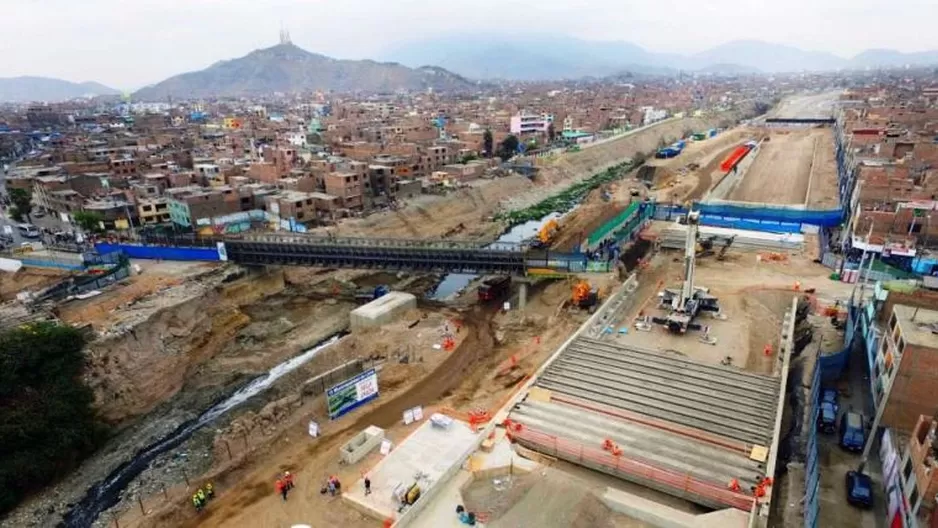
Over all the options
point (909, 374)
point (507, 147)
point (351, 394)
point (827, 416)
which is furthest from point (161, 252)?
point (507, 147)

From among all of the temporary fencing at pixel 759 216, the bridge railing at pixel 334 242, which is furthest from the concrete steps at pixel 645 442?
the temporary fencing at pixel 759 216

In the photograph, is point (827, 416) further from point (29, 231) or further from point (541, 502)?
point (29, 231)

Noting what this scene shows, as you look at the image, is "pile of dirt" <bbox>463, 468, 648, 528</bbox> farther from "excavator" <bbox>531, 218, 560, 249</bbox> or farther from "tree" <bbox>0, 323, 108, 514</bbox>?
"excavator" <bbox>531, 218, 560, 249</bbox>

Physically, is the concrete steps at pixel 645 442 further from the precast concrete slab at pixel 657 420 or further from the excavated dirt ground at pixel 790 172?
the excavated dirt ground at pixel 790 172

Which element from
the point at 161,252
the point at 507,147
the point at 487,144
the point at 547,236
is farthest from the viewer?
the point at 507,147

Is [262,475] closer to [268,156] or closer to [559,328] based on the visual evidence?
[559,328]

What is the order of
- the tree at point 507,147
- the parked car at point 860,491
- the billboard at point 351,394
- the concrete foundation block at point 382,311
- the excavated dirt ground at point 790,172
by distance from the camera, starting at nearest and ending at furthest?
the parked car at point 860,491
the billboard at point 351,394
the concrete foundation block at point 382,311
the excavated dirt ground at point 790,172
the tree at point 507,147
